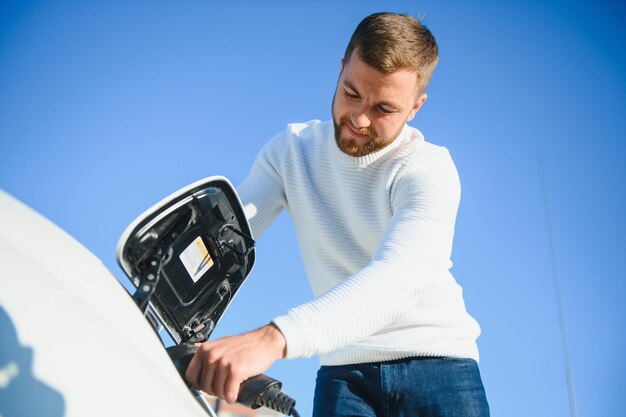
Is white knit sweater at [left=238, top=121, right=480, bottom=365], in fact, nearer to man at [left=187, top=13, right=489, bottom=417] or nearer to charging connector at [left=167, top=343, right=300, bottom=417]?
man at [left=187, top=13, right=489, bottom=417]

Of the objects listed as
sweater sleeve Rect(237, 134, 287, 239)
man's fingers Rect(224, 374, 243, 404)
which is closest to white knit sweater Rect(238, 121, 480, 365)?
sweater sleeve Rect(237, 134, 287, 239)

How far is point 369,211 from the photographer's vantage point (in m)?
2.03

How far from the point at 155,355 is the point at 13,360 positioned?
0.22 m

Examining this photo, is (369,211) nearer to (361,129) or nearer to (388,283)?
(361,129)

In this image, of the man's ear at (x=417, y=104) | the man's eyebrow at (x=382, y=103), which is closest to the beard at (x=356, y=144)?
the man's eyebrow at (x=382, y=103)

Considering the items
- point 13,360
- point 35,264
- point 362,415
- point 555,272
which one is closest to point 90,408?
point 13,360

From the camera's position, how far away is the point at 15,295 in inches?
29.3

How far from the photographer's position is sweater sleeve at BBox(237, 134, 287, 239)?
199 centimetres

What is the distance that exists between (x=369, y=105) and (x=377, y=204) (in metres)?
0.34

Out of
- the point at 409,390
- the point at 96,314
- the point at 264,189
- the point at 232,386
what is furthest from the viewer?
the point at 264,189

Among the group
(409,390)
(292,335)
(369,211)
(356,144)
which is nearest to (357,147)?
(356,144)

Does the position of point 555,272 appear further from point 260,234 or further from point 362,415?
point 260,234

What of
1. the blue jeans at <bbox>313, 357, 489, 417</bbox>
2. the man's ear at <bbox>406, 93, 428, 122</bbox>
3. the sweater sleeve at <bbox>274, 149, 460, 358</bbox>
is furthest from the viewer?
the man's ear at <bbox>406, 93, 428, 122</bbox>

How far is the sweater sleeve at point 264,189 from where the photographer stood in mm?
1992
